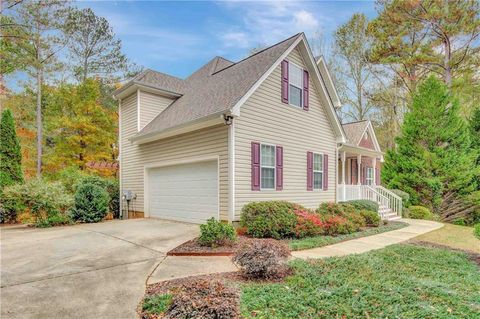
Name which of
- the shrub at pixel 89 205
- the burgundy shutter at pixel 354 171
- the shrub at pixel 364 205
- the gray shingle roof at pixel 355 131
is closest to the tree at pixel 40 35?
the shrub at pixel 89 205

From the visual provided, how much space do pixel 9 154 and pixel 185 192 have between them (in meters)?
8.10

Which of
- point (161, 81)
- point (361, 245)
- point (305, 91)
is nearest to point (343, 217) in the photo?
point (361, 245)

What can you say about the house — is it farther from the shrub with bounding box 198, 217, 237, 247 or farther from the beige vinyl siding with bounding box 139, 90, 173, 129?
the shrub with bounding box 198, 217, 237, 247

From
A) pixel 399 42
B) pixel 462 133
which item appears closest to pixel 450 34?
pixel 399 42

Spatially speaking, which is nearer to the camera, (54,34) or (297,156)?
(297,156)

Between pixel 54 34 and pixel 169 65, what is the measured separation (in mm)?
7266

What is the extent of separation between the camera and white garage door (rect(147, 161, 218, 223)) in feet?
31.2

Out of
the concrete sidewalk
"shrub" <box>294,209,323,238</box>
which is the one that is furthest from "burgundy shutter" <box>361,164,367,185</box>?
"shrub" <box>294,209,323,238</box>

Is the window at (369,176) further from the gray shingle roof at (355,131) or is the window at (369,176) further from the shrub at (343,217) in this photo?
the shrub at (343,217)

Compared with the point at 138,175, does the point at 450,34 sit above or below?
above

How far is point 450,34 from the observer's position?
1858 cm

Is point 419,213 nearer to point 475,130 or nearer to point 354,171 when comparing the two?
point 354,171

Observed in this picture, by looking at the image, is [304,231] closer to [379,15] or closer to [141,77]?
[141,77]

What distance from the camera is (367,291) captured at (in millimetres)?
3938
